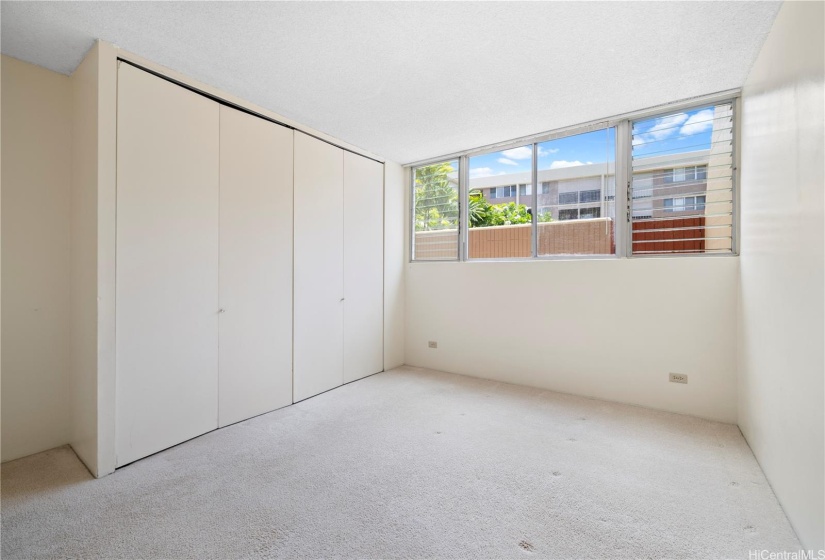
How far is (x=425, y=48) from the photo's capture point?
7.39 ft

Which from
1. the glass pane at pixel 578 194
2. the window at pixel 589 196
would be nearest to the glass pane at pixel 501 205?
the glass pane at pixel 578 194

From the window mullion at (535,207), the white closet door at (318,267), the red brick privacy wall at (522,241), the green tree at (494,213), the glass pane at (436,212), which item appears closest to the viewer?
the white closet door at (318,267)

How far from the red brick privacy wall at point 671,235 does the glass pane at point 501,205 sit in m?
0.99

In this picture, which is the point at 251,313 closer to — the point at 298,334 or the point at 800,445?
the point at 298,334

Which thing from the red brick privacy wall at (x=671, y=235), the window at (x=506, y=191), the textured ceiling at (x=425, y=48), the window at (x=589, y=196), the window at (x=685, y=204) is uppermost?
the textured ceiling at (x=425, y=48)

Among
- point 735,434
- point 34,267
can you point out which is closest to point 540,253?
point 735,434

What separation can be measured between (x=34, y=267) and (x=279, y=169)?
1.77 metres

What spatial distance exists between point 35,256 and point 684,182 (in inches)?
192

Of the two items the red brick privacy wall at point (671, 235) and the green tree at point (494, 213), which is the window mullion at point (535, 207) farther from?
the red brick privacy wall at point (671, 235)

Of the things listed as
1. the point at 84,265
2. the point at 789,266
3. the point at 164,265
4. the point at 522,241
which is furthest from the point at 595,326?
the point at 84,265

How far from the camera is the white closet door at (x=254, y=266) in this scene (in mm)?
2834

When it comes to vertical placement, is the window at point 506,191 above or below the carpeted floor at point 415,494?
above

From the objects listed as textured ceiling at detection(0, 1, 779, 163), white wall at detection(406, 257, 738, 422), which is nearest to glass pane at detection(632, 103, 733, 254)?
white wall at detection(406, 257, 738, 422)

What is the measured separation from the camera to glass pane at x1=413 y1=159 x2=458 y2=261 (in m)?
4.47
